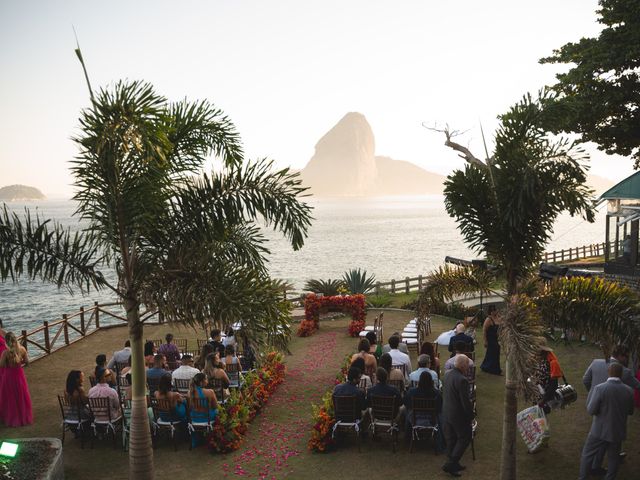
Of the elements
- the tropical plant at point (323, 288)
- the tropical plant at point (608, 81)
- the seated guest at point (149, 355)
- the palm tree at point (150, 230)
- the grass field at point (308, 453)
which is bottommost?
the grass field at point (308, 453)

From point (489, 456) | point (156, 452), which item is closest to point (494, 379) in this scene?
point (489, 456)

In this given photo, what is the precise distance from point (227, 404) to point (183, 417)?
0.82 metres

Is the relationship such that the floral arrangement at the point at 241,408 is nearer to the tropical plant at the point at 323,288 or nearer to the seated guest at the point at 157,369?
the seated guest at the point at 157,369

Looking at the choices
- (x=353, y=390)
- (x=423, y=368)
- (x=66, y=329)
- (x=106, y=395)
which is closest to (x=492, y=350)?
(x=423, y=368)

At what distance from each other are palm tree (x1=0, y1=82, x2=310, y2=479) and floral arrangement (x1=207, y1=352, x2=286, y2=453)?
1449 mm

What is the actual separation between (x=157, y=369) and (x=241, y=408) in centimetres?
203

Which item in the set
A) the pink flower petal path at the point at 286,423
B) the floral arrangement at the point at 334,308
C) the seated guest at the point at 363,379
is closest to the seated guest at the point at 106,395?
the pink flower petal path at the point at 286,423

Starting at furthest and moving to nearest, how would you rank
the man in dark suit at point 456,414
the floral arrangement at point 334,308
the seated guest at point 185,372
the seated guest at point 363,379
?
the floral arrangement at point 334,308 → the seated guest at point 185,372 → the seated guest at point 363,379 → the man in dark suit at point 456,414

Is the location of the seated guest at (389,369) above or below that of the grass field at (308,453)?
above

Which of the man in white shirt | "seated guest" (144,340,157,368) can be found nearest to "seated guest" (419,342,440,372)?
the man in white shirt

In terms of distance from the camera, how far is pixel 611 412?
27.2 feet

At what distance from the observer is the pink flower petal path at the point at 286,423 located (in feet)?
32.7

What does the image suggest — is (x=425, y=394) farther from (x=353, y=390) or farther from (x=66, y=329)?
(x=66, y=329)

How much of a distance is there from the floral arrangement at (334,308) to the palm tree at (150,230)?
11.3 m
